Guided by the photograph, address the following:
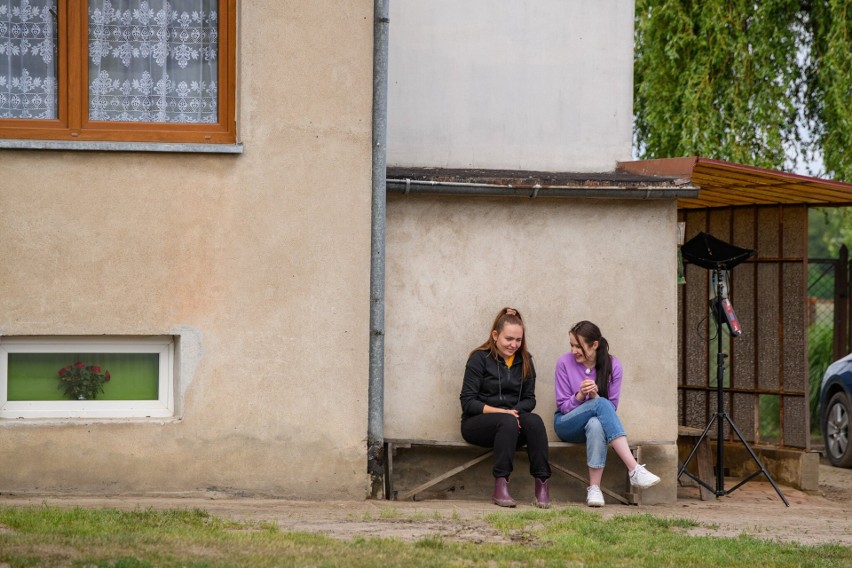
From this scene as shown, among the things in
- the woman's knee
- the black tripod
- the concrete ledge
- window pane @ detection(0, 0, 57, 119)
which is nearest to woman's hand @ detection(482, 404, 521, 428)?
the woman's knee

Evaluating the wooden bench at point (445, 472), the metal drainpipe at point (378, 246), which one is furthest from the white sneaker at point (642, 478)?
the metal drainpipe at point (378, 246)

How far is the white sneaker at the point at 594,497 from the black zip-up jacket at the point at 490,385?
0.72 metres

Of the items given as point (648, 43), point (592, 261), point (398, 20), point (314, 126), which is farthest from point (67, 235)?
point (648, 43)

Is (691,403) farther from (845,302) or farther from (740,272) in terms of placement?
(845,302)

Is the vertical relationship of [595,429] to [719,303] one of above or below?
below

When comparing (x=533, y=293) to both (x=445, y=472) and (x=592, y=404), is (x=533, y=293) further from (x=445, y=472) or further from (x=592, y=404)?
(x=445, y=472)

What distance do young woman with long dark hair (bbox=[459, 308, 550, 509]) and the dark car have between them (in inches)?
183

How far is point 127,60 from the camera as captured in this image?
8.34 metres

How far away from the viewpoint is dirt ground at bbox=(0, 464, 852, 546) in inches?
284

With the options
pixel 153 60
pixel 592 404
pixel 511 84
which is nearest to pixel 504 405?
pixel 592 404

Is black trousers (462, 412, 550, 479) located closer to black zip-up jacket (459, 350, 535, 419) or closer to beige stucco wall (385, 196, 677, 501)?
black zip-up jacket (459, 350, 535, 419)

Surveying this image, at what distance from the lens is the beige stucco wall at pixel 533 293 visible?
9.09 meters

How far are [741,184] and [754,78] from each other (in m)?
5.09

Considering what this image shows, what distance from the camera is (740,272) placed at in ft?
37.1
